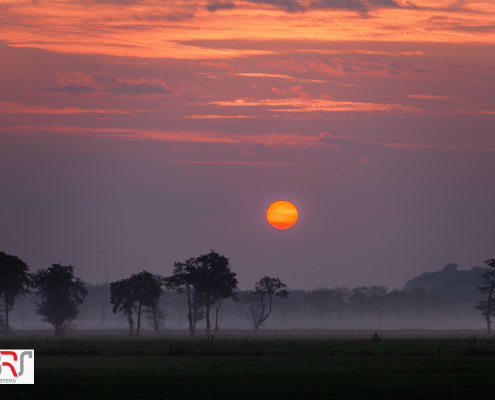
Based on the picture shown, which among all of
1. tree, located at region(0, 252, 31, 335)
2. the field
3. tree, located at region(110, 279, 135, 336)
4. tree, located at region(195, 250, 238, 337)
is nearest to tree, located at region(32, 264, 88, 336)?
tree, located at region(0, 252, 31, 335)

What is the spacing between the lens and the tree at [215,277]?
369 ft

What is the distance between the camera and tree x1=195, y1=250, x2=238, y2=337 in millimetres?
112438

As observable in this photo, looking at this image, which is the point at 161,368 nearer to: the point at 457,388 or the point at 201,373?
the point at 201,373

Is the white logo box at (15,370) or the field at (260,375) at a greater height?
the white logo box at (15,370)

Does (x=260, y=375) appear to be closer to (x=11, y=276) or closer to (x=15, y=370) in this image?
(x=15, y=370)

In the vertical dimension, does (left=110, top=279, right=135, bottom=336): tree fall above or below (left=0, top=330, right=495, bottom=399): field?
above

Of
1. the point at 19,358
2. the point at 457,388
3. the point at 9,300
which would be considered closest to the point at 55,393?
the point at 19,358

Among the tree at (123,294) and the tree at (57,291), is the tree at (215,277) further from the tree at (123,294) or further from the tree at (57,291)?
the tree at (57,291)

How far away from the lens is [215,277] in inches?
4471

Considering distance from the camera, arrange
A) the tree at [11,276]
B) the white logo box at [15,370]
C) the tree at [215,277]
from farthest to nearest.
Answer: the tree at [215,277]
the tree at [11,276]
the white logo box at [15,370]

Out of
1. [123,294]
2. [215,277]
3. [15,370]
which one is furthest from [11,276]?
[15,370]

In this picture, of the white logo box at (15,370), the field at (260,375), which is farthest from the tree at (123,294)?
the white logo box at (15,370)

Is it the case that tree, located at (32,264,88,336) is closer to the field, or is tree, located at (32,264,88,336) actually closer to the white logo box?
the field

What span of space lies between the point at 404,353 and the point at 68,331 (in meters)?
84.6
